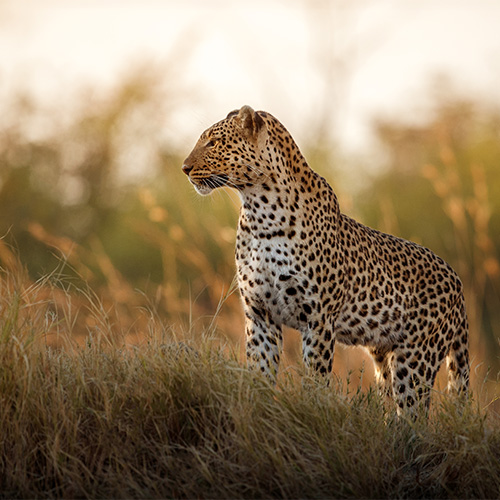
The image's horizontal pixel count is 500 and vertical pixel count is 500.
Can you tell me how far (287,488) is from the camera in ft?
13.8

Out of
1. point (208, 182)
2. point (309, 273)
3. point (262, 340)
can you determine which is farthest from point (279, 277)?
point (208, 182)

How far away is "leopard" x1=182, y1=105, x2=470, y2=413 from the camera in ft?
18.9

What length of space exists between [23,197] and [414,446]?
10.5 metres

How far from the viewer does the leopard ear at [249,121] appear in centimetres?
574

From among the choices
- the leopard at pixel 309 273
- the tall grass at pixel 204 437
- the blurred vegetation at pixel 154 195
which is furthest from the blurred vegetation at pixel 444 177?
the tall grass at pixel 204 437

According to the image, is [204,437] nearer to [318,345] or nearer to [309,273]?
[318,345]

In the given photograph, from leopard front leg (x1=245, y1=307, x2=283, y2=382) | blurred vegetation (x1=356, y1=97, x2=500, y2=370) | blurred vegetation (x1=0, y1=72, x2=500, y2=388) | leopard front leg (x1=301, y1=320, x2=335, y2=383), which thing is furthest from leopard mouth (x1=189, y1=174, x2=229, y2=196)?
blurred vegetation (x1=356, y1=97, x2=500, y2=370)

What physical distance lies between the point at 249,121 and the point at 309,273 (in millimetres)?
→ 1026

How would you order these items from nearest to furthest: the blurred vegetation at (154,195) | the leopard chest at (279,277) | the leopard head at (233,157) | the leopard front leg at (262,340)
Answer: the leopard head at (233,157) → the leopard chest at (279,277) → the leopard front leg at (262,340) → the blurred vegetation at (154,195)

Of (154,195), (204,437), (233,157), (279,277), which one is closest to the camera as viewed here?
(204,437)

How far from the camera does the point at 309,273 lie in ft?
19.2

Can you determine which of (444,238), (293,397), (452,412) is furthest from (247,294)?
(444,238)

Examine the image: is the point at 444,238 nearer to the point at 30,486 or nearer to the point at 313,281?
the point at 313,281

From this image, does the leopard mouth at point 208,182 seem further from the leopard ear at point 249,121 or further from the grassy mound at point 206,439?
the grassy mound at point 206,439
